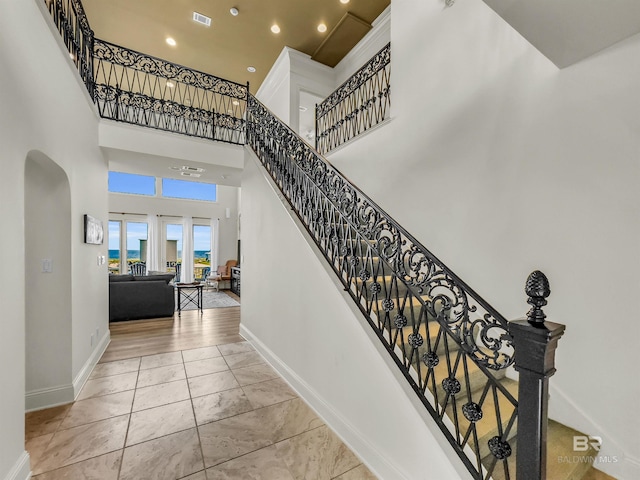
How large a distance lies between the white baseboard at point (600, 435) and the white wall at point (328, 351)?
1189mm

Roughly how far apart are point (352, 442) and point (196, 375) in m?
2.01

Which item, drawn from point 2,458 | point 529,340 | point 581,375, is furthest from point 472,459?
point 2,458

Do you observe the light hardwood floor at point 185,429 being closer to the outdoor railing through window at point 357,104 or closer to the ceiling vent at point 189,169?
the ceiling vent at point 189,169

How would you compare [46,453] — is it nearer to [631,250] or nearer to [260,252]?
[260,252]

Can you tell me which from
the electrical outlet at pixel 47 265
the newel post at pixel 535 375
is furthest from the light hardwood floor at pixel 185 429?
the electrical outlet at pixel 47 265

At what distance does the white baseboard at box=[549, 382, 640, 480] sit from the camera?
1.71m

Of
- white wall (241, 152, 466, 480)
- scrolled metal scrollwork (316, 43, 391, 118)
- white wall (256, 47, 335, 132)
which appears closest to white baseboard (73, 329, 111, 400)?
white wall (241, 152, 466, 480)

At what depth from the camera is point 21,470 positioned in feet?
5.57

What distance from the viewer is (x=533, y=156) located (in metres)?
2.18

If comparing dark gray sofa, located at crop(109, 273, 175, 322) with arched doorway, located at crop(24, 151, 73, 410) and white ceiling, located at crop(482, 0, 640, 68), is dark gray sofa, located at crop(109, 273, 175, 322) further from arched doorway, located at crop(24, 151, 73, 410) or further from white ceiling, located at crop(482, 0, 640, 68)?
white ceiling, located at crop(482, 0, 640, 68)

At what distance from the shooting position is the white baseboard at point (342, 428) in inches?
71.3

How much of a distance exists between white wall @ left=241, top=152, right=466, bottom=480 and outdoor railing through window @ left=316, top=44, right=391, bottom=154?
178cm

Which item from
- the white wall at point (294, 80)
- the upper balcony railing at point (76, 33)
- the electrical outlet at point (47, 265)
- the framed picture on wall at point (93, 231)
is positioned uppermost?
the white wall at point (294, 80)

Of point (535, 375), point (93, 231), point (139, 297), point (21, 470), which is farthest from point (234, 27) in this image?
point (535, 375)
